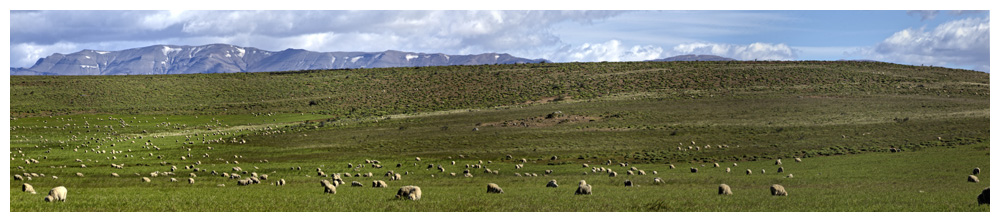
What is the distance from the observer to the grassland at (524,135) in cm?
2530

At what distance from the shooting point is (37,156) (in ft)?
159

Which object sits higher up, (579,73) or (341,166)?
(579,73)

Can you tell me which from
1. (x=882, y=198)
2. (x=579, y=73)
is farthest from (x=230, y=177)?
(x=579, y=73)

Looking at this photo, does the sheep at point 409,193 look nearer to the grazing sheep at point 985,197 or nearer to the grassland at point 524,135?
the grassland at point 524,135

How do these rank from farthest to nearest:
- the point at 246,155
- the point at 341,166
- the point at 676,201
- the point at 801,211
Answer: the point at 246,155
the point at 341,166
the point at 676,201
the point at 801,211

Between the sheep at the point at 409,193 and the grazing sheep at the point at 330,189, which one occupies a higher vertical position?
the sheep at the point at 409,193

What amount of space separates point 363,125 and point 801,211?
206 ft

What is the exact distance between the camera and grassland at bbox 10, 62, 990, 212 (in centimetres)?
2530

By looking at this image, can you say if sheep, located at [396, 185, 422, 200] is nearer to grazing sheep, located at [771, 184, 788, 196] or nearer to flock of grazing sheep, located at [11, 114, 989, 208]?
flock of grazing sheep, located at [11, 114, 989, 208]

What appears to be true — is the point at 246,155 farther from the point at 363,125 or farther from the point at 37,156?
the point at 363,125

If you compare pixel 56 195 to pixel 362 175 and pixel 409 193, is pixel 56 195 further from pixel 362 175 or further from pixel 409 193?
pixel 362 175

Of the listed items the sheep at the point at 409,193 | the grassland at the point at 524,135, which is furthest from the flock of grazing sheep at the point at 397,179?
the grassland at the point at 524,135

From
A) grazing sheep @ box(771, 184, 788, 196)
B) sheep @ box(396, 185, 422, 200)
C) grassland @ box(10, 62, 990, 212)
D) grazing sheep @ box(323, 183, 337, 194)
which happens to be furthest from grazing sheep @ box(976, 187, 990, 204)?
grazing sheep @ box(323, 183, 337, 194)

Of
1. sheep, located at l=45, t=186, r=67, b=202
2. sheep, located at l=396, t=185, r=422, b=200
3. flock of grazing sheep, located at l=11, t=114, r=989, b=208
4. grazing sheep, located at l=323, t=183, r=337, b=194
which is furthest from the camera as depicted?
grazing sheep, located at l=323, t=183, r=337, b=194
